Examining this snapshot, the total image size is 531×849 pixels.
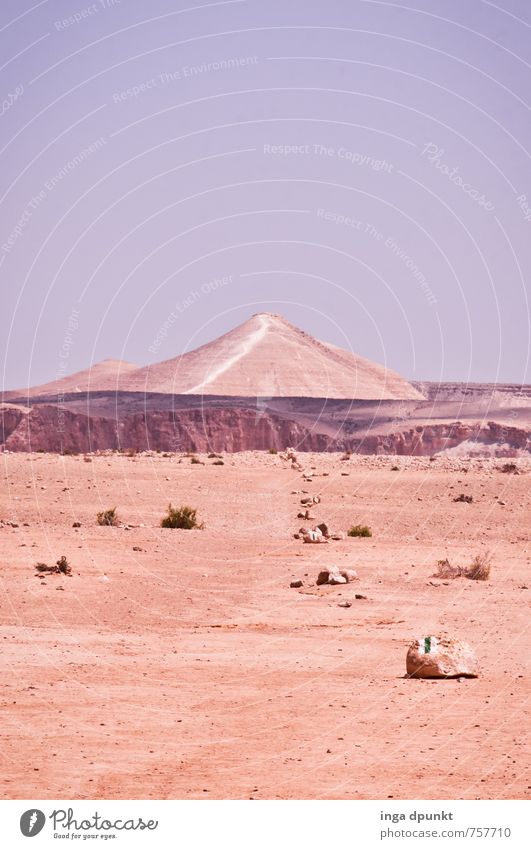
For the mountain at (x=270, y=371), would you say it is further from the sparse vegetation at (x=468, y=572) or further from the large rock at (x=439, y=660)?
the large rock at (x=439, y=660)

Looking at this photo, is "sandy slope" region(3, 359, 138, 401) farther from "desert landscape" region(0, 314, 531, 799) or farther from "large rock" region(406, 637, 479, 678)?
"large rock" region(406, 637, 479, 678)

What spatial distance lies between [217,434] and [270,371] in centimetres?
3071

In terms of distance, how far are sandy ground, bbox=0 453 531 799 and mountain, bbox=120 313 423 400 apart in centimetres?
7199

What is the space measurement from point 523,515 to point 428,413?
64.7 m

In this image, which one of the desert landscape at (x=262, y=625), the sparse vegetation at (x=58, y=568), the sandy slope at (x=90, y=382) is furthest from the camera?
the sandy slope at (x=90, y=382)

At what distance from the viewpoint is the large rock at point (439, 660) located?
13.2 meters

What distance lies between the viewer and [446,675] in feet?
43.5

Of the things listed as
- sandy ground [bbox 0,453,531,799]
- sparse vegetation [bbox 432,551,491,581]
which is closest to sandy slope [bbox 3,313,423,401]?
sandy ground [bbox 0,453,531,799]

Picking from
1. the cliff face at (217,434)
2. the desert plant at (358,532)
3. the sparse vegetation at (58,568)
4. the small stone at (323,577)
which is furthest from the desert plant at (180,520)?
the cliff face at (217,434)

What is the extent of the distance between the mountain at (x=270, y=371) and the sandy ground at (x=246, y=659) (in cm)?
7199

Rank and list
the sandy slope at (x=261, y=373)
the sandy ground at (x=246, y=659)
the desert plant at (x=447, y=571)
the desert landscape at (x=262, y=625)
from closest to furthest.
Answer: the sandy ground at (x=246, y=659) → the desert landscape at (x=262, y=625) → the desert plant at (x=447, y=571) → the sandy slope at (x=261, y=373)

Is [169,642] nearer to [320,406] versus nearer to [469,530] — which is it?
[469,530]

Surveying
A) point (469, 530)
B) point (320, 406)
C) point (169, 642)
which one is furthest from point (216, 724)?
point (320, 406)

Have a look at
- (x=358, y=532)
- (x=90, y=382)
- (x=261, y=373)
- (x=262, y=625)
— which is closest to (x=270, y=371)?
(x=261, y=373)
